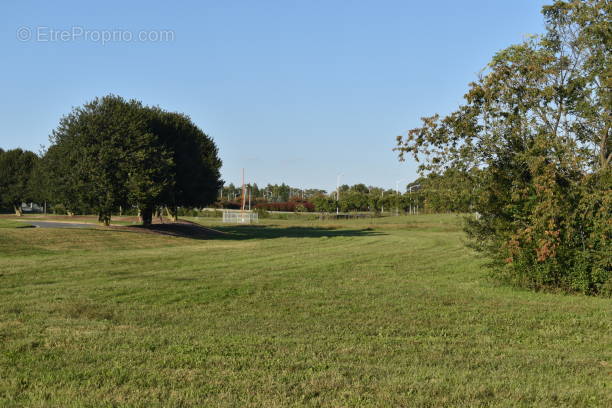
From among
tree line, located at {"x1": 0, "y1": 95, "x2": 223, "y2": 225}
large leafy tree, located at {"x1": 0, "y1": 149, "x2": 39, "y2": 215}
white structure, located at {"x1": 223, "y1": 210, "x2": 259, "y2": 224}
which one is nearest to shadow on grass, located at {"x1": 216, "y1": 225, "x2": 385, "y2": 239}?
tree line, located at {"x1": 0, "y1": 95, "x2": 223, "y2": 225}

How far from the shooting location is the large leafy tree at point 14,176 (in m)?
66.9

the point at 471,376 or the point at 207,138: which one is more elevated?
the point at 207,138

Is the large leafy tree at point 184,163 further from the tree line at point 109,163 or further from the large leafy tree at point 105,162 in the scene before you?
the large leafy tree at point 105,162

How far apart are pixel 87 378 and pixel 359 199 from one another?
10103 centimetres

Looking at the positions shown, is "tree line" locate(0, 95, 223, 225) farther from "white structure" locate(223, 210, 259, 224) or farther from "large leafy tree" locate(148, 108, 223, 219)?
"white structure" locate(223, 210, 259, 224)

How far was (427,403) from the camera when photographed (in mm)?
5691

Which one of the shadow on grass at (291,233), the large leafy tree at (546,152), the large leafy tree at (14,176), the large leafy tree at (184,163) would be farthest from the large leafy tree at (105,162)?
the large leafy tree at (14,176)

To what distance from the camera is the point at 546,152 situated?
13.7m

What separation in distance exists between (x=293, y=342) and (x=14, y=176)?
6877cm

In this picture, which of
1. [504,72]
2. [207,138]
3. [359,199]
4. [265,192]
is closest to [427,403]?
[504,72]

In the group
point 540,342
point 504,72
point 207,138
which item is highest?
point 207,138

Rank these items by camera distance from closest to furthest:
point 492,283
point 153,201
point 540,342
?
point 540,342
point 492,283
point 153,201

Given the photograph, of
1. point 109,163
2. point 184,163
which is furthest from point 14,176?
point 109,163

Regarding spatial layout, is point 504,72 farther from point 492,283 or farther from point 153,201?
point 153,201
